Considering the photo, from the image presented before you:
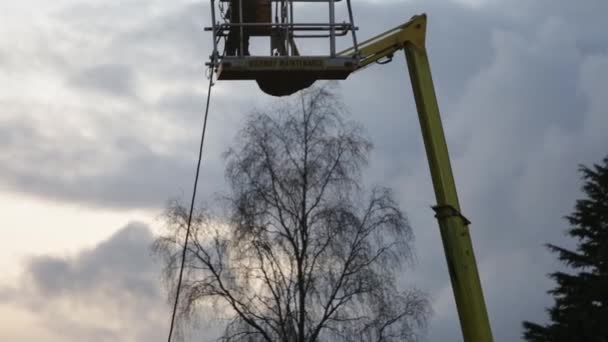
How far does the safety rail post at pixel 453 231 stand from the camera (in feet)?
51.3

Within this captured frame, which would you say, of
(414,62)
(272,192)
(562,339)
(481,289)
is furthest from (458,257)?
(272,192)

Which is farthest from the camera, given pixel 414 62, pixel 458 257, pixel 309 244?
pixel 309 244

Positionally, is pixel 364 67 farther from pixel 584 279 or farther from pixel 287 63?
pixel 584 279

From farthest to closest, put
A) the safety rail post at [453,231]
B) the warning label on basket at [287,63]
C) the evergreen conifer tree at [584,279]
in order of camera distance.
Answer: the evergreen conifer tree at [584,279] → the warning label on basket at [287,63] → the safety rail post at [453,231]

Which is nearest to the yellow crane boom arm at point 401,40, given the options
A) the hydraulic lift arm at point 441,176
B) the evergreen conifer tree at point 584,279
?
the hydraulic lift arm at point 441,176

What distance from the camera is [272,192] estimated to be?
118 ft

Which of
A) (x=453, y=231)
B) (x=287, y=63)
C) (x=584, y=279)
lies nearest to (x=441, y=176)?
(x=453, y=231)

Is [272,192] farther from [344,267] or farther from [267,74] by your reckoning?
[267,74]

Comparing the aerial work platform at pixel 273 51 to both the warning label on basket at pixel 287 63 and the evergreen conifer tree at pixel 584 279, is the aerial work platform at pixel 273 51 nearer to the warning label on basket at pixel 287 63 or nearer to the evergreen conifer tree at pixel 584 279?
the warning label on basket at pixel 287 63

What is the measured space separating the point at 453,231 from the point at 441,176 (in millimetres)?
716

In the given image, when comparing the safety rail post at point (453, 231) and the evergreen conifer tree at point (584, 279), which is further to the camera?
the evergreen conifer tree at point (584, 279)

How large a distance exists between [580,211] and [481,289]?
19504 mm

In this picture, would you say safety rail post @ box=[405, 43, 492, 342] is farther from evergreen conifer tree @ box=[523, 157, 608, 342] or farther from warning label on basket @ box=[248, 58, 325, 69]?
evergreen conifer tree @ box=[523, 157, 608, 342]

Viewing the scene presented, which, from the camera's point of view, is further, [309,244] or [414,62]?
[309,244]
